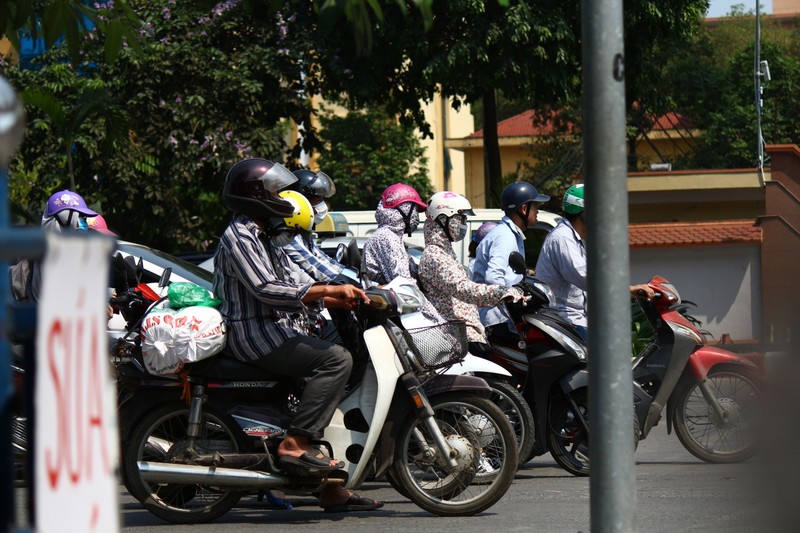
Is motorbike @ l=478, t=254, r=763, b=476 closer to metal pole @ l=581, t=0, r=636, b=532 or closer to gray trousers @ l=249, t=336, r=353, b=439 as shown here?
gray trousers @ l=249, t=336, r=353, b=439

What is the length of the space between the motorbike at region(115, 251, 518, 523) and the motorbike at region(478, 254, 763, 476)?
4.53ft

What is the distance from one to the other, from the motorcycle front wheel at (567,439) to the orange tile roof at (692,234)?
1465 centimetres

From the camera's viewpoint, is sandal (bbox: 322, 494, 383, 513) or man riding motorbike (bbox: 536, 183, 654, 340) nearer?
sandal (bbox: 322, 494, 383, 513)

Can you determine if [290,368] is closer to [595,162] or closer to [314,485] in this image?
[314,485]

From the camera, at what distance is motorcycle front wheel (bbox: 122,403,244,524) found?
6.38 meters

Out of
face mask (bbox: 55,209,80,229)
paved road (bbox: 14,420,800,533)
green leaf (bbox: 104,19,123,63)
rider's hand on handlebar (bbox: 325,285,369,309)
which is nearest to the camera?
green leaf (bbox: 104,19,123,63)

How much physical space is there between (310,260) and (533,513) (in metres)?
2.34

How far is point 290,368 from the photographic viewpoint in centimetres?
630

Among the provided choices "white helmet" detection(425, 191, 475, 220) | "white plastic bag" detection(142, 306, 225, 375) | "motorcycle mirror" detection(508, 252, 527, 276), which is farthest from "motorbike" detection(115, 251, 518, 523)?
"white helmet" detection(425, 191, 475, 220)

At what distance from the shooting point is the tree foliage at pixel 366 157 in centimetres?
4031

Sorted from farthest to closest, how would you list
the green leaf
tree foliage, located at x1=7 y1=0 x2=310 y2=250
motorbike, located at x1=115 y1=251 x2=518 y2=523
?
tree foliage, located at x1=7 y1=0 x2=310 y2=250
motorbike, located at x1=115 y1=251 x2=518 y2=523
the green leaf

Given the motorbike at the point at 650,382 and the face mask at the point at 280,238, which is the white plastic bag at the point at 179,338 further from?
the motorbike at the point at 650,382

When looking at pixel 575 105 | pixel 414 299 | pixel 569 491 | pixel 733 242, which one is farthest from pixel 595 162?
pixel 575 105

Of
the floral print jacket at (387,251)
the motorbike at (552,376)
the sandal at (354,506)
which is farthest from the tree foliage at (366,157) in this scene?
the sandal at (354,506)
